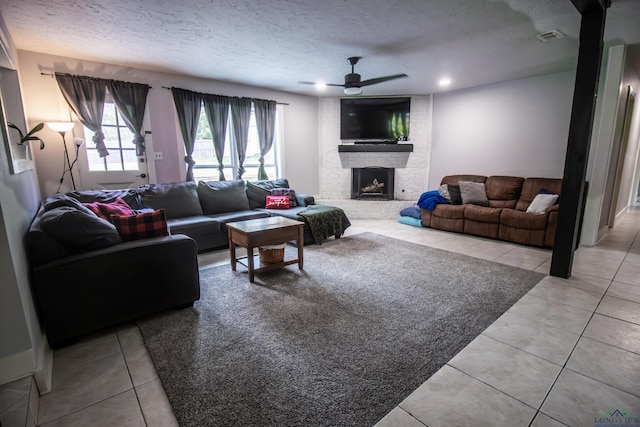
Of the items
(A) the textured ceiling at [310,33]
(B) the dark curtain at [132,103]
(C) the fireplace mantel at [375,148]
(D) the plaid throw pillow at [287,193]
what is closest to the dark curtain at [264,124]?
(D) the plaid throw pillow at [287,193]

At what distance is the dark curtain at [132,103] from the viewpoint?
396cm

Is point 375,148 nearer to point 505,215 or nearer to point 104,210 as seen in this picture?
point 505,215

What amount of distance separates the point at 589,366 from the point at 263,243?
8.24 feet

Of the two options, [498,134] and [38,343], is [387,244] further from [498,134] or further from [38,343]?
[38,343]

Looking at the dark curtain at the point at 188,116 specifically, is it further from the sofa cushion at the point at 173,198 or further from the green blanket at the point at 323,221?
the green blanket at the point at 323,221

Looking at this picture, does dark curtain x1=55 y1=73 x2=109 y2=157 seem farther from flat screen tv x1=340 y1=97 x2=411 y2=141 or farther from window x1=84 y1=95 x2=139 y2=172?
flat screen tv x1=340 y1=97 x2=411 y2=141

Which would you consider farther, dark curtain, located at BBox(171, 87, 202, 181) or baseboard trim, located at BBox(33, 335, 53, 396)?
dark curtain, located at BBox(171, 87, 202, 181)

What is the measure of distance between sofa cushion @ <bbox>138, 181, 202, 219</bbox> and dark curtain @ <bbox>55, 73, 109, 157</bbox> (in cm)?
80

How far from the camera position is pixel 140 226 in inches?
92.4

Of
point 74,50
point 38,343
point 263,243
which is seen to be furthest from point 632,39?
point 74,50

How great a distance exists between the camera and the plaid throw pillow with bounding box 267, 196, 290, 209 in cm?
469

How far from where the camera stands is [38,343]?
1713 millimetres

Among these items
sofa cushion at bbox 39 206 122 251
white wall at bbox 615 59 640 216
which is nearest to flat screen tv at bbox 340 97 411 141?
white wall at bbox 615 59 640 216

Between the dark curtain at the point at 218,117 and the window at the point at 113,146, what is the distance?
45.1 inches
